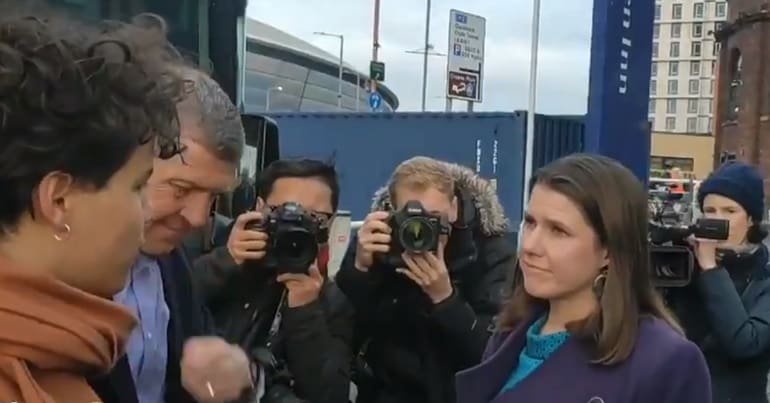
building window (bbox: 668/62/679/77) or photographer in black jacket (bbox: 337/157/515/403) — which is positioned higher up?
building window (bbox: 668/62/679/77)

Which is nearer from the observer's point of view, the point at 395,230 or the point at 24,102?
the point at 24,102

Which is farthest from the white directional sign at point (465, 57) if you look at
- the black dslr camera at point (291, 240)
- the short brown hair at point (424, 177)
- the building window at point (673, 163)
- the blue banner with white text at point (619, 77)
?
the building window at point (673, 163)

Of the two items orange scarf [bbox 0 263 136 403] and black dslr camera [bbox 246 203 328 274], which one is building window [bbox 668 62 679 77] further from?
orange scarf [bbox 0 263 136 403]

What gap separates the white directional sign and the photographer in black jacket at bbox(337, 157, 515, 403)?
899cm

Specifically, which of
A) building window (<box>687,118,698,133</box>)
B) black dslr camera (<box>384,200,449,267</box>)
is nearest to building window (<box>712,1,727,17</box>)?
building window (<box>687,118,698,133</box>)

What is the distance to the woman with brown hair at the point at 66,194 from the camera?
1.20m

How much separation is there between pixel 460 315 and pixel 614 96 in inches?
116

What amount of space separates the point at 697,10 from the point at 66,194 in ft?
419

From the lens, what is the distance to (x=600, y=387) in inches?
91.9

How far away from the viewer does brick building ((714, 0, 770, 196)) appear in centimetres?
4225

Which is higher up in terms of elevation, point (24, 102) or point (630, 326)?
point (24, 102)

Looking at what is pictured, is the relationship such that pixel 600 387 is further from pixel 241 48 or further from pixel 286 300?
pixel 241 48

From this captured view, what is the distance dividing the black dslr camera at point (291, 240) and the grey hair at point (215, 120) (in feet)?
1.66

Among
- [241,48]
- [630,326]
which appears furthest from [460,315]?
[241,48]
